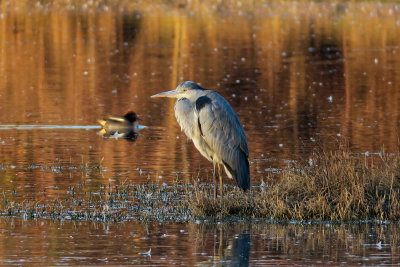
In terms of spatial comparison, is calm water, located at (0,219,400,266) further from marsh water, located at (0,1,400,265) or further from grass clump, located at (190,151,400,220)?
grass clump, located at (190,151,400,220)

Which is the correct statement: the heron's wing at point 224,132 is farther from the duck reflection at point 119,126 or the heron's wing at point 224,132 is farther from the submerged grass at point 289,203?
the duck reflection at point 119,126

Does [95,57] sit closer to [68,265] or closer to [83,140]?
[83,140]

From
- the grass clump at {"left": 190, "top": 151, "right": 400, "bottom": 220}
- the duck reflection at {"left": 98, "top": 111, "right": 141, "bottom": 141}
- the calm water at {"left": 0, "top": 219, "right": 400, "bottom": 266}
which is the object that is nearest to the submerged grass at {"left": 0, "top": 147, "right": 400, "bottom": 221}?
the grass clump at {"left": 190, "top": 151, "right": 400, "bottom": 220}

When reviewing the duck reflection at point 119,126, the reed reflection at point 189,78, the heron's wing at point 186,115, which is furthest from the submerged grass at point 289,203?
the duck reflection at point 119,126

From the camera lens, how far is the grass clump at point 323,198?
10414 millimetres

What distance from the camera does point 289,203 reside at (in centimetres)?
1073

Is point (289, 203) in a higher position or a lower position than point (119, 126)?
lower

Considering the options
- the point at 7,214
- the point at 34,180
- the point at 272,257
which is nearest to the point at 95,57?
the point at 34,180

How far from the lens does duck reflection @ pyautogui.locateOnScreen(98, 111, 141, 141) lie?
18141mm

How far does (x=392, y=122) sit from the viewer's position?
61.9ft

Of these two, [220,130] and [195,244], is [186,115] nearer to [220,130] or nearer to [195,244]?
[220,130]

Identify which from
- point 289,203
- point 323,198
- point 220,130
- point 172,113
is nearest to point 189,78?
point 172,113

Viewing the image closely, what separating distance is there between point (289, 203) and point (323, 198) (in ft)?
1.59

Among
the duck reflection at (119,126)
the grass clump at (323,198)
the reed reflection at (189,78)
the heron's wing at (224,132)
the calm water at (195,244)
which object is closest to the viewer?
the calm water at (195,244)
